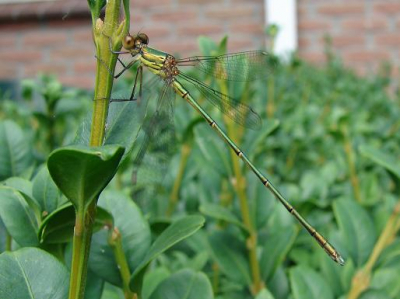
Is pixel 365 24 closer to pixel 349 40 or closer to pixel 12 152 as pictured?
pixel 349 40

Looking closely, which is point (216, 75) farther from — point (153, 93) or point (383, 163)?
point (383, 163)

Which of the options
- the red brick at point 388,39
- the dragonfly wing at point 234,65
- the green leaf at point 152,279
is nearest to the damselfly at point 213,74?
the dragonfly wing at point 234,65

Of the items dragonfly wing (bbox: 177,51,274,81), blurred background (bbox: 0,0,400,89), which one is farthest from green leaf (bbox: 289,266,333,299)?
blurred background (bbox: 0,0,400,89)

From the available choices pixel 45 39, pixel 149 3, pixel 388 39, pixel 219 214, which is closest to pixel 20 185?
pixel 219 214

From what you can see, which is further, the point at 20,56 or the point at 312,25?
the point at 20,56

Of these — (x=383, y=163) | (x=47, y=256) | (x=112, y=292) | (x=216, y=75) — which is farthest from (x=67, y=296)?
(x=216, y=75)

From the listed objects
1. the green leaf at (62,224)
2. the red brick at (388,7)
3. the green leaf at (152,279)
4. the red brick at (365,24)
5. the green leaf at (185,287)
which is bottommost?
the green leaf at (152,279)

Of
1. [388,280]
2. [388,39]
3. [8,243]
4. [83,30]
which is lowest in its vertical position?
[388,280]

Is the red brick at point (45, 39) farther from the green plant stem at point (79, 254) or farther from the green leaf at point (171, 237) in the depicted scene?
the green plant stem at point (79, 254)
